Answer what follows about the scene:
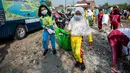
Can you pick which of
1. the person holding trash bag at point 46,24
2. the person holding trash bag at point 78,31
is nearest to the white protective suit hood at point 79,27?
the person holding trash bag at point 78,31

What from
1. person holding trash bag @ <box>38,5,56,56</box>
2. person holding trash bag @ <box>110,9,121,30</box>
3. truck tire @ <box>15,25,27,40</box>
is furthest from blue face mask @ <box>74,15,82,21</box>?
truck tire @ <box>15,25,27,40</box>

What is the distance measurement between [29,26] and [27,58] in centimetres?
402

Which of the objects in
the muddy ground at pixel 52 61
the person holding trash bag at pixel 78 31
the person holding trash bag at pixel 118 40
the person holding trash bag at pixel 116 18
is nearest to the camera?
the person holding trash bag at pixel 78 31

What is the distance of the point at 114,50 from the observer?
4.99 m

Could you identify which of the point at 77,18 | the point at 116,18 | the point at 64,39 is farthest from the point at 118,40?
the point at 116,18

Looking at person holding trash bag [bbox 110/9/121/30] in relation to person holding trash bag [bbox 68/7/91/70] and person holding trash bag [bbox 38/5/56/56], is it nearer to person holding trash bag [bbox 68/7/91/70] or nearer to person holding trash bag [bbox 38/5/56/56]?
person holding trash bag [bbox 68/7/91/70]

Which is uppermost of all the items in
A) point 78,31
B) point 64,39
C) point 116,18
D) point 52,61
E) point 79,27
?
point 79,27

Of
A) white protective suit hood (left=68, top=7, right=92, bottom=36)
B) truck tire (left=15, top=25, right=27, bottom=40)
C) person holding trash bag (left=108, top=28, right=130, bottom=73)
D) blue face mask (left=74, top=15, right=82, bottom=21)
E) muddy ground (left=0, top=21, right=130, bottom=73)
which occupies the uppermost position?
blue face mask (left=74, top=15, right=82, bottom=21)

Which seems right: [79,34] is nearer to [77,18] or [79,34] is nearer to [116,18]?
[77,18]

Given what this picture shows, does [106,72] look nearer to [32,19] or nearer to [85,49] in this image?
[85,49]

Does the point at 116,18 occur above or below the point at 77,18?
below

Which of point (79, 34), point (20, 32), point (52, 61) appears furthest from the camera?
point (20, 32)

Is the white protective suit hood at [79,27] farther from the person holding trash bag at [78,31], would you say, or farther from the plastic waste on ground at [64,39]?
the plastic waste on ground at [64,39]

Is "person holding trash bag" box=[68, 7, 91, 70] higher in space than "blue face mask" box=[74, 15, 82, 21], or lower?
lower
